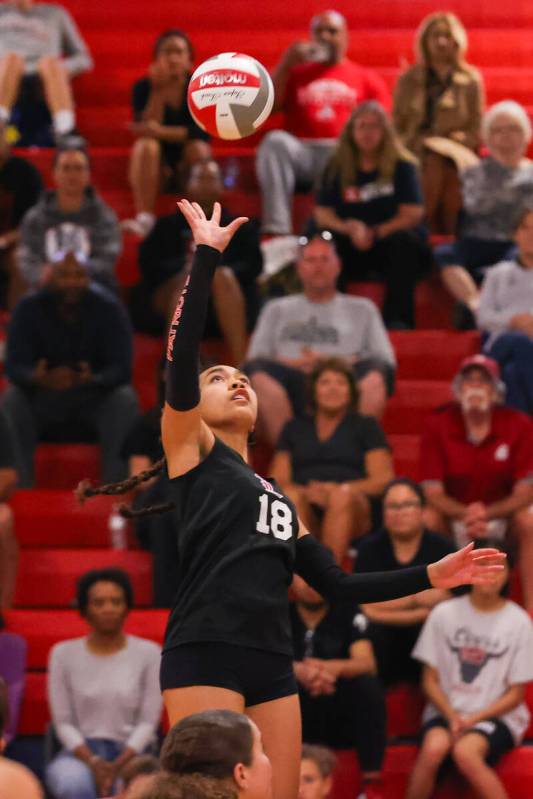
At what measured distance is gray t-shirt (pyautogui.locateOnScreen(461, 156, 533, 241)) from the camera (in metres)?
9.30

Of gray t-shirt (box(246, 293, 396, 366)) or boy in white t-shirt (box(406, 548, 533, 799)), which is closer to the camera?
boy in white t-shirt (box(406, 548, 533, 799))

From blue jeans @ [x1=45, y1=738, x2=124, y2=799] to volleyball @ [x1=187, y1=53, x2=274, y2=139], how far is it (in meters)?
2.86

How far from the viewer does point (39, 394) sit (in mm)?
8320

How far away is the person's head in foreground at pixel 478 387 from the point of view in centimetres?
774

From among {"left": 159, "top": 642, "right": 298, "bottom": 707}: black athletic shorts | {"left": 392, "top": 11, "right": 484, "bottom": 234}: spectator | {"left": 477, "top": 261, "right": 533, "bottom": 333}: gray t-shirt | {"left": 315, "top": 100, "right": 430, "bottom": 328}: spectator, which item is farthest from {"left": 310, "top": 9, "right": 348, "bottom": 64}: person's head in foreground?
{"left": 159, "top": 642, "right": 298, "bottom": 707}: black athletic shorts

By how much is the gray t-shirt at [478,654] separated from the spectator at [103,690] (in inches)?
47.2

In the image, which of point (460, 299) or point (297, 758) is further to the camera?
point (460, 299)

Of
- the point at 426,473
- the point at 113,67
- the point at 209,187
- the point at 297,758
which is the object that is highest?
the point at 113,67

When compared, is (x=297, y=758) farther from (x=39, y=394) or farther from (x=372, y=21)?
(x=372, y=21)

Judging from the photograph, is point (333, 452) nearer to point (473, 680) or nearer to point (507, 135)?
point (473, 680)

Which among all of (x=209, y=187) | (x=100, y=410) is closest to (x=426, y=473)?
(x=100, y=410)

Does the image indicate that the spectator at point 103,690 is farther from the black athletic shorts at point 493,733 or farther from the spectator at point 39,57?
the spectator at point 39,57

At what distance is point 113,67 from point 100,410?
4.27m

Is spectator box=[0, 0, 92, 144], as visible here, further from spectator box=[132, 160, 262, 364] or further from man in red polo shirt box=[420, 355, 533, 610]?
man in red polo shirt box=[420, 355, 533, 610]
